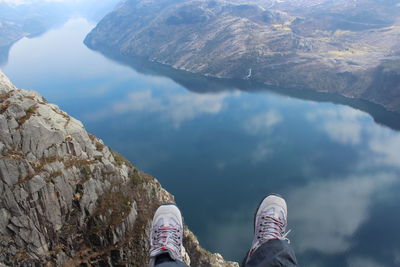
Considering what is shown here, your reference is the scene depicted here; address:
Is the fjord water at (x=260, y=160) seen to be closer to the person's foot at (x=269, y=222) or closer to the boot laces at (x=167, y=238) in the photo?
the person's foot at (x=269, y=222)

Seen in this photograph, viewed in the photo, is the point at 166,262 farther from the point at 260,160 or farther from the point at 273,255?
the point at 260,160

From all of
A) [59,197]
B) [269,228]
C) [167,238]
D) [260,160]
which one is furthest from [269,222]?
[260,160]

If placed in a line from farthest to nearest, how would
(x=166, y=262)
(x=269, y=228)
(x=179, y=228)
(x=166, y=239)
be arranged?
(x=179, y=228), (x=166, y=239), (x=269, y=228), (x=166, y=262)

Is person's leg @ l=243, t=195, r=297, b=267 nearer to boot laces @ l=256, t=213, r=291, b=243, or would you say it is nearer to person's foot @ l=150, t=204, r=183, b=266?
boot laces @ l=256, t=213, r=291, b=243

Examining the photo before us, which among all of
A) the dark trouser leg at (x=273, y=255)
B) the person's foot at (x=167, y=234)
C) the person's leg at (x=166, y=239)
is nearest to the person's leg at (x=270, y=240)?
the dark trouser leg at (x=273, y=255)

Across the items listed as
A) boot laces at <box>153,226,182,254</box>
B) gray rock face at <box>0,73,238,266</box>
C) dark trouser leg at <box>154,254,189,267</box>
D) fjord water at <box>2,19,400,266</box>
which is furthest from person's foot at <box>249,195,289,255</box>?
fjord water at <box>2,19,400,266</box>

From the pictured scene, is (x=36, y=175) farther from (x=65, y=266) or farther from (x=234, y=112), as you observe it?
(x=234, y=112)

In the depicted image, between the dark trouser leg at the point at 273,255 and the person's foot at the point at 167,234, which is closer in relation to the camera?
the dark trouser leg at the point at 273,255
